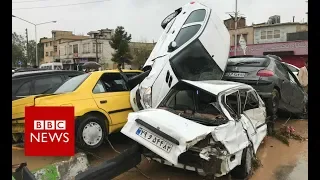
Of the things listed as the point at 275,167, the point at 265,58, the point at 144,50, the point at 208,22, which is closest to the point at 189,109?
the point at 275,167

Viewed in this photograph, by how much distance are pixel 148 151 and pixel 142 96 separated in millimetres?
1799

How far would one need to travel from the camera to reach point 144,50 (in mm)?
47312

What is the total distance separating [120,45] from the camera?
4531cm

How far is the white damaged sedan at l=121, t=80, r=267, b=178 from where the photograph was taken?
3967mm

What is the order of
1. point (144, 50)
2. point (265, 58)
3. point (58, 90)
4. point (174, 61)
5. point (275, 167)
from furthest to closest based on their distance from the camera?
point (144, 50), point (265, 58), point (174, 61), point (58, 90), point (275, 167)

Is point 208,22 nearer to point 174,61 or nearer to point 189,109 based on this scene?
point 174,61

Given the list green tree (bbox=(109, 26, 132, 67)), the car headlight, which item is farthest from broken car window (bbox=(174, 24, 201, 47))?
green tree (bbox=(109, 26, 132, 67))

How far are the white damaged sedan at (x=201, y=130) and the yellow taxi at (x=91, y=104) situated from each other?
1.18m

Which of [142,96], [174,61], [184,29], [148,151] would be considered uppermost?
[184,29]

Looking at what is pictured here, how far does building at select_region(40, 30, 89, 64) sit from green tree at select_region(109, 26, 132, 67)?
2145 cm

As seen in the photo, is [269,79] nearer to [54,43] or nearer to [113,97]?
[113,97]

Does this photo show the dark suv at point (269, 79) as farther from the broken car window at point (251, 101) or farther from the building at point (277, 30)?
the building at point (277, 30)

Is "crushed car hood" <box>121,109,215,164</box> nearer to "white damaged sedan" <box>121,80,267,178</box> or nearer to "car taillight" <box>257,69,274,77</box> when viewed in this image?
"white damaged sedan" <box>121,80,267,178</box>
